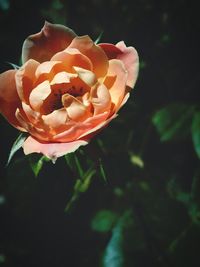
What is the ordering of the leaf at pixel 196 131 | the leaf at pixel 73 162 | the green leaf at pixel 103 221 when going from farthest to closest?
the green leaf at pixel 103 221 < the leaf at pixel 196 131 < the leaf at pixel 73 162

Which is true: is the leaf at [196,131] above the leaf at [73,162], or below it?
below

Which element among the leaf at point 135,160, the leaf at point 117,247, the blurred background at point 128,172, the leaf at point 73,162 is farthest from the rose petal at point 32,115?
the leaf at point 117,247

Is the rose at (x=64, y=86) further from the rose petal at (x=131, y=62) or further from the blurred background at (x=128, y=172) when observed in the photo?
the blurred background at (x=128, y=172)

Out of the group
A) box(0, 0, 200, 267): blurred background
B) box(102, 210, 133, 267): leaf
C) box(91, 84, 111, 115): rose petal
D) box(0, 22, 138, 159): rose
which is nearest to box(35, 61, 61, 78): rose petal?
box(0, 22, 138, 159): rose

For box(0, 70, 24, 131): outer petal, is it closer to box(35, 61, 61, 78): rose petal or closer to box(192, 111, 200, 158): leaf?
box(35, 61, 61, 78): rose petal

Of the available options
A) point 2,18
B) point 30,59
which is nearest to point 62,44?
point 30,59

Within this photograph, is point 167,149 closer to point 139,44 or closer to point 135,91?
point 135,91
